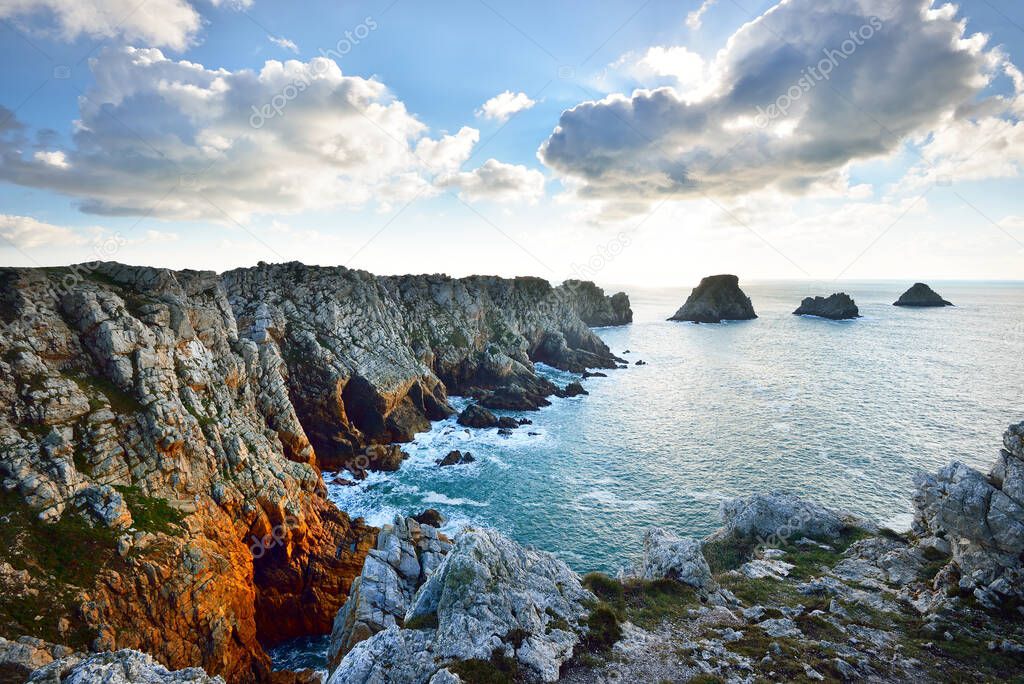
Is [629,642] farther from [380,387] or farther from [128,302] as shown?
[380,387]

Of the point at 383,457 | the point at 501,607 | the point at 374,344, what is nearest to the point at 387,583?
the point at 501,607

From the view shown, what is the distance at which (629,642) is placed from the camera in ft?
61.3

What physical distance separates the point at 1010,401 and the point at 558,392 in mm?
71116

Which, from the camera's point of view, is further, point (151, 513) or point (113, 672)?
point (151, 513)

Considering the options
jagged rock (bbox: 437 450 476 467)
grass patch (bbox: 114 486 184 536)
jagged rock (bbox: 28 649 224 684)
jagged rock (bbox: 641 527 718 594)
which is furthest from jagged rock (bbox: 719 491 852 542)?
grass patch (bbox: 114 486 184 536)

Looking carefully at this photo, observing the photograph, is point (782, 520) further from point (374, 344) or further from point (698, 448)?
point (374, 344)

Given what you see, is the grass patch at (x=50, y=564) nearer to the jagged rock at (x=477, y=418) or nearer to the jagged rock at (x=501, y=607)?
the jagged rock at (x=501, y=607)

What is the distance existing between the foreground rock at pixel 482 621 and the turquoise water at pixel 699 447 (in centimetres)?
1616

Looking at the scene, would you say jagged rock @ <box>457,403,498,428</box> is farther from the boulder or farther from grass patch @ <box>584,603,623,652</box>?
grass patch @ <box>584,603,623,652</box>

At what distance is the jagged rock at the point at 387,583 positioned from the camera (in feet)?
67.1

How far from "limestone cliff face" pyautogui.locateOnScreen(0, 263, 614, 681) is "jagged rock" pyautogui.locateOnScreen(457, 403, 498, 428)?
1846 centimetres

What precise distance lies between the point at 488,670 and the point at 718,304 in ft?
657

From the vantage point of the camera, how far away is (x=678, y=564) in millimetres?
26375

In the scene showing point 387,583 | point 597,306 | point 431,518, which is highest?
point 597,306
